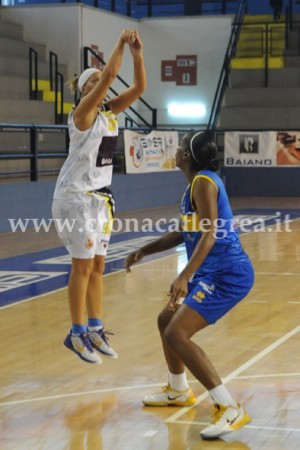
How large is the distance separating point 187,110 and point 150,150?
5.96 metres

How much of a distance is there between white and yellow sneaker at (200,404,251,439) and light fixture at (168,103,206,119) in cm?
2017

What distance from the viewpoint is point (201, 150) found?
541 centimetres

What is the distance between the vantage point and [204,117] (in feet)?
82.3

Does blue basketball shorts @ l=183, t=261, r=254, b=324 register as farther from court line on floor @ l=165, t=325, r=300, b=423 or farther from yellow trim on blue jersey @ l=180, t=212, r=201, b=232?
→ court line on floor @ l=165, t=325, r=300, b=423

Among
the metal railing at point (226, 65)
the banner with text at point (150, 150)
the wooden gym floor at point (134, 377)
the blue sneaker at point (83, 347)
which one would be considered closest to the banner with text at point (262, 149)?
the metal railing at point (226, 65)

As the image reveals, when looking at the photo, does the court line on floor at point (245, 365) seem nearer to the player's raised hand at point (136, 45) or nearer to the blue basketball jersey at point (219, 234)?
the blue basketball jersey at point (219, 234)

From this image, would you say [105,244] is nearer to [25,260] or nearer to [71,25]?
[25,260]

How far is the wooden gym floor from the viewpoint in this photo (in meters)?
5.20

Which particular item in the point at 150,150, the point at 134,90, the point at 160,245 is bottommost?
the point at 150,150

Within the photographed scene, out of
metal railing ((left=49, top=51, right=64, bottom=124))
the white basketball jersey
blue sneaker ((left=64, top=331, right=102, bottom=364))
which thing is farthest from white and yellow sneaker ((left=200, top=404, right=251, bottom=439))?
metal railing ((left=49, top=51, right=64, bottom=124))

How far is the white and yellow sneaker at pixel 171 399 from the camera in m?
5.78

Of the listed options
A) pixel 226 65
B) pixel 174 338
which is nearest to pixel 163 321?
pixel 174 338

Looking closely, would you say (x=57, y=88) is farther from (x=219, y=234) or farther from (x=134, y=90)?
(x=219, y=234)

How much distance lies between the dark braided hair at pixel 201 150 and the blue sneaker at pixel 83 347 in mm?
1307
